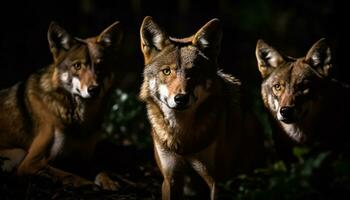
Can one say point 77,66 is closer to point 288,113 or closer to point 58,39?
point 58,39

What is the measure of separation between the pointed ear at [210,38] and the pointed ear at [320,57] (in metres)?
1.17

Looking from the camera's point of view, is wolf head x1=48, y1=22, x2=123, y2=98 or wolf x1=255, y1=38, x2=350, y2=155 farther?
wolf head x1=48, y1=22, x2=123, y2=98

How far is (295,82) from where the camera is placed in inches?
261

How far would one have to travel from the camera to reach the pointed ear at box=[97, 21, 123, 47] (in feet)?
24.6

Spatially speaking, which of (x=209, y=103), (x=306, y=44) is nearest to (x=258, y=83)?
(x=306, y=44)

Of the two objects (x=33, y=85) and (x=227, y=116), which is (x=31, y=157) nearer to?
(x=33, y=85)

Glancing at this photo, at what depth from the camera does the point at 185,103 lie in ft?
19.1

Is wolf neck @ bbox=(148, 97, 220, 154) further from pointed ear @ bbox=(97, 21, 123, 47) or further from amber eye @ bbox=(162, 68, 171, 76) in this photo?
pointed ear @ bbox=(97, 21, 123, 47)

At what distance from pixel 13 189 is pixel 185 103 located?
2.00 meters

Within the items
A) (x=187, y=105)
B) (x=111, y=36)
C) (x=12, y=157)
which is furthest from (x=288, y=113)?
(x=12, y=157)

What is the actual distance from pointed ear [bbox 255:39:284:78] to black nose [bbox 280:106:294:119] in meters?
0.77

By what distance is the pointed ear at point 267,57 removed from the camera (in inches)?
276

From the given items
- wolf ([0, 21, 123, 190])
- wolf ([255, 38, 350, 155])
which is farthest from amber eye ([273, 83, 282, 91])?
wolf ([0, 21, 123, 190])

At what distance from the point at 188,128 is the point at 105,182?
160 cm
